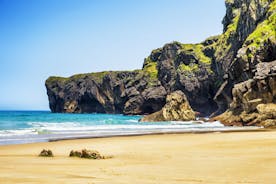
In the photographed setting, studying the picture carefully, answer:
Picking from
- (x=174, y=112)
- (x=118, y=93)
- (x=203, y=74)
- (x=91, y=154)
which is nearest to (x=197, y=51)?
(x=203, y=74)

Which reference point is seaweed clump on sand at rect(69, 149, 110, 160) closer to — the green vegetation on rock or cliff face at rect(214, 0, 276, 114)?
cliff face at rect(214, 0, 276, 114)

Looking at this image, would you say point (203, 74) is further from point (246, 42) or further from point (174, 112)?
point (246, 42)

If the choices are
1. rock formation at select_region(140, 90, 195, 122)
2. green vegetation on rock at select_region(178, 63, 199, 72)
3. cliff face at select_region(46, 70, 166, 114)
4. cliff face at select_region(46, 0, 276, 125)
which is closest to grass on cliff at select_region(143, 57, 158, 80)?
cliff face at select_region(46, 0, 276, 125)

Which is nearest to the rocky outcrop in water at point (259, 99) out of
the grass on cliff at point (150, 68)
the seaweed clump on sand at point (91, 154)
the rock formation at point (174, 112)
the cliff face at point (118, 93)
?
the rock formation at point (174, 112)

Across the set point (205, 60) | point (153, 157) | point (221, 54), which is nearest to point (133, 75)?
point (205, 60)

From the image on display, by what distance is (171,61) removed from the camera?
15888cm

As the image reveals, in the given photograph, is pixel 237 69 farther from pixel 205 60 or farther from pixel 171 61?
pixel 171 61

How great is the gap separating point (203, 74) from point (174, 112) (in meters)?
57.1

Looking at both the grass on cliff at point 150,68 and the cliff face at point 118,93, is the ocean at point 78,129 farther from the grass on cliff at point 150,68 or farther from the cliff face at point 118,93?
the grass on cliff at point 150,68

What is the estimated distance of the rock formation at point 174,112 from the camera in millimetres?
86562

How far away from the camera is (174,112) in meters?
87.4

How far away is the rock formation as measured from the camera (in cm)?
8656

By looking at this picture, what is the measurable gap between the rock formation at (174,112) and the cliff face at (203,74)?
41.3 ft

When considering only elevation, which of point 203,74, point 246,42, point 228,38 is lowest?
point 203,74
